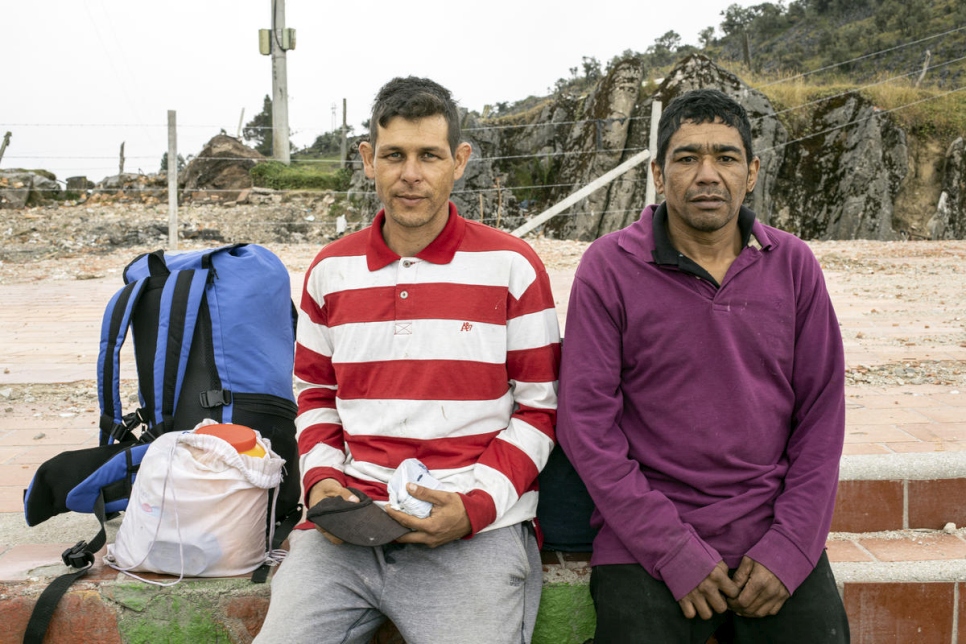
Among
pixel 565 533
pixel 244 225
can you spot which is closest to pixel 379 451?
pixel 565 533

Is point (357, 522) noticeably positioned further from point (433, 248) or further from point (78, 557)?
point (78, 557)

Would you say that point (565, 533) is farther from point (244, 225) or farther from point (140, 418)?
point (244, 225)

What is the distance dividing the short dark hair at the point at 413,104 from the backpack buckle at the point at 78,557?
1.43 meters

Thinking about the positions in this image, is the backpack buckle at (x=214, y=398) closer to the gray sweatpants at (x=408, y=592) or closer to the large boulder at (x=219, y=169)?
the gray sweatpants at (x=408, y=592)

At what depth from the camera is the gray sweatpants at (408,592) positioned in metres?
1.69

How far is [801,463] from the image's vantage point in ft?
5.98

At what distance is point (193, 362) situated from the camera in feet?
7.47

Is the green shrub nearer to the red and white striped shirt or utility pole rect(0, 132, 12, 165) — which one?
utility pole rect(0, 132, 12, 165)

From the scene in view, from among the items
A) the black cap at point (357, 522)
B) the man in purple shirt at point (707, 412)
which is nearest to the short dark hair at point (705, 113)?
the man in purple shirt at point (707, 412)

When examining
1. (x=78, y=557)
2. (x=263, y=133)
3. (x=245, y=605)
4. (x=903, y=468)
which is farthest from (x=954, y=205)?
(x=263, y=133)

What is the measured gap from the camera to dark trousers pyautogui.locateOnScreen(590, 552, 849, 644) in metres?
1.71

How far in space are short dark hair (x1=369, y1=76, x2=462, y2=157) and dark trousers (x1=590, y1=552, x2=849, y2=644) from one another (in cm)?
122

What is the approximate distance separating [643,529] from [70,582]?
5.19 ft

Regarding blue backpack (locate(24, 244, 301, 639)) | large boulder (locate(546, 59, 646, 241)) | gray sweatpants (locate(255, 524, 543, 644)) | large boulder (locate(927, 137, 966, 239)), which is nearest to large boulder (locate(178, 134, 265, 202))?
large boulder (locate(546, 59, 646, 241))
